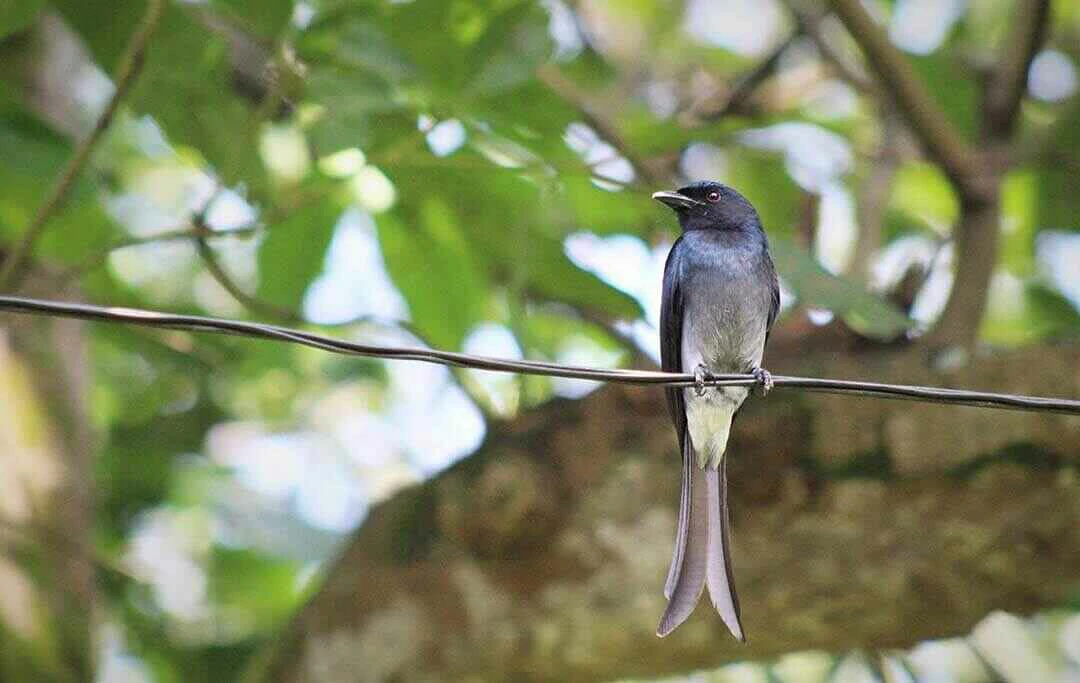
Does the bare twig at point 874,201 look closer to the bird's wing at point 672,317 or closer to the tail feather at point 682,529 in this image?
the bird's wing at point 672,317

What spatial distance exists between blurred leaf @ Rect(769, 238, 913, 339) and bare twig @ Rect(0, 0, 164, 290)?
A: 5.51ft

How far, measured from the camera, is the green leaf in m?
4.18

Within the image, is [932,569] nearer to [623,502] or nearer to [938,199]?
[623,502]

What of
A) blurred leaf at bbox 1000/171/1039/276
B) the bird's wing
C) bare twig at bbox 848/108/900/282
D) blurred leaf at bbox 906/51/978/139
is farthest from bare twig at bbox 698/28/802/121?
the bird's wing

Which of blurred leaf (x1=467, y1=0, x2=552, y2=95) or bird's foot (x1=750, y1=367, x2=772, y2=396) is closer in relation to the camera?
bird's foot (x1=750, y1=367, x2=772, y2=396)

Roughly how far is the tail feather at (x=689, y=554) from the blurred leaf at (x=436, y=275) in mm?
884

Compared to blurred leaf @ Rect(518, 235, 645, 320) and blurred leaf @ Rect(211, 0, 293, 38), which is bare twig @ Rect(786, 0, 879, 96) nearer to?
blurred leaf @ Rect(518, 235, 645, 320)

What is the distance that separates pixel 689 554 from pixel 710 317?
0.85 metres

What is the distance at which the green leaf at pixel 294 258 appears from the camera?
13.7ft

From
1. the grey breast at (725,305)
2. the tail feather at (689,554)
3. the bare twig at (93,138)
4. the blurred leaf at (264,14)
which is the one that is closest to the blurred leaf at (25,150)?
the bare twig at (93,138)

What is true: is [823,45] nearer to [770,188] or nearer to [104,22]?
[770,188]

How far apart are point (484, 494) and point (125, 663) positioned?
3.05 metres

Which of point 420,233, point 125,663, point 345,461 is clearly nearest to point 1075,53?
point 420,233

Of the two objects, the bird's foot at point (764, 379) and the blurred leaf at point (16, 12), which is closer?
the bird's foot at point (764, 379)
